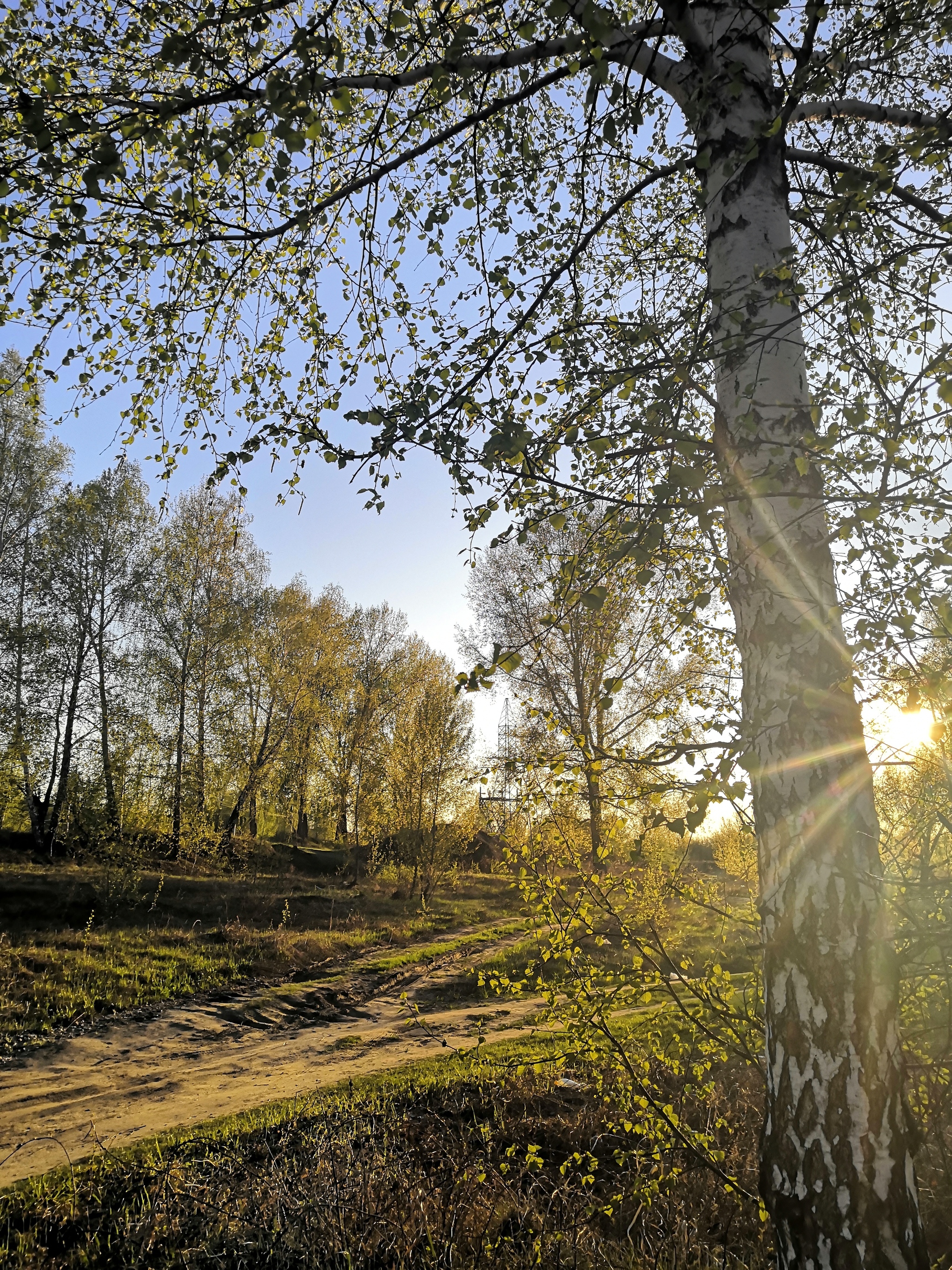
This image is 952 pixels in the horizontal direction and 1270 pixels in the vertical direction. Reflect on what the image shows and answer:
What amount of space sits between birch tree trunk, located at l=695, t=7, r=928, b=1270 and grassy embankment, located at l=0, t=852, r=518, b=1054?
9039 millimetres

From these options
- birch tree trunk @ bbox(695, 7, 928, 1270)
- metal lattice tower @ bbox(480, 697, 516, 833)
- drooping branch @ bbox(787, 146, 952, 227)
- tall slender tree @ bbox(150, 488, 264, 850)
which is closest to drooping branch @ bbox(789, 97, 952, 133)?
A: drooping branch @ bbox(787, 146, 952, 227)

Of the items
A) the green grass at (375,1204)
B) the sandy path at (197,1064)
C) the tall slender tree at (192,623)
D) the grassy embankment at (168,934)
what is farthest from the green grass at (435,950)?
the tall slender tree at (192,623)

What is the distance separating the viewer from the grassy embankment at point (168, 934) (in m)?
9.43

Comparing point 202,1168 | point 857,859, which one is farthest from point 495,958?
point 857,859

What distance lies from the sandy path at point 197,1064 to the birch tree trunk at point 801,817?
1933 millimetres

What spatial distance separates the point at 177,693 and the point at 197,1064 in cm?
1539

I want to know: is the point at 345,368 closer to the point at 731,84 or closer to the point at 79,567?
the point at 731,84

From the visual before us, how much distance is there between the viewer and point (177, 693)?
21.5 m

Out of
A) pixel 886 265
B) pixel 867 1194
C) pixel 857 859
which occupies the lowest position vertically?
pixel 867 1194

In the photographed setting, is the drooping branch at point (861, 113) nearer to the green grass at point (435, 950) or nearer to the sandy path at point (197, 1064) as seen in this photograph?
the sandy path at point (197, 1064)

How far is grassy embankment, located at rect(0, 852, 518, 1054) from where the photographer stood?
9.43m

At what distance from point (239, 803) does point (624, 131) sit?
2208cm

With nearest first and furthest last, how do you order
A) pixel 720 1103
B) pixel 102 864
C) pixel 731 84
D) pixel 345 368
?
1. pixel 731 84
2. pixel 345 368
3. pixel 720 1103
4. pixel 102 864

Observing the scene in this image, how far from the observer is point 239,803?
21.9 meters
